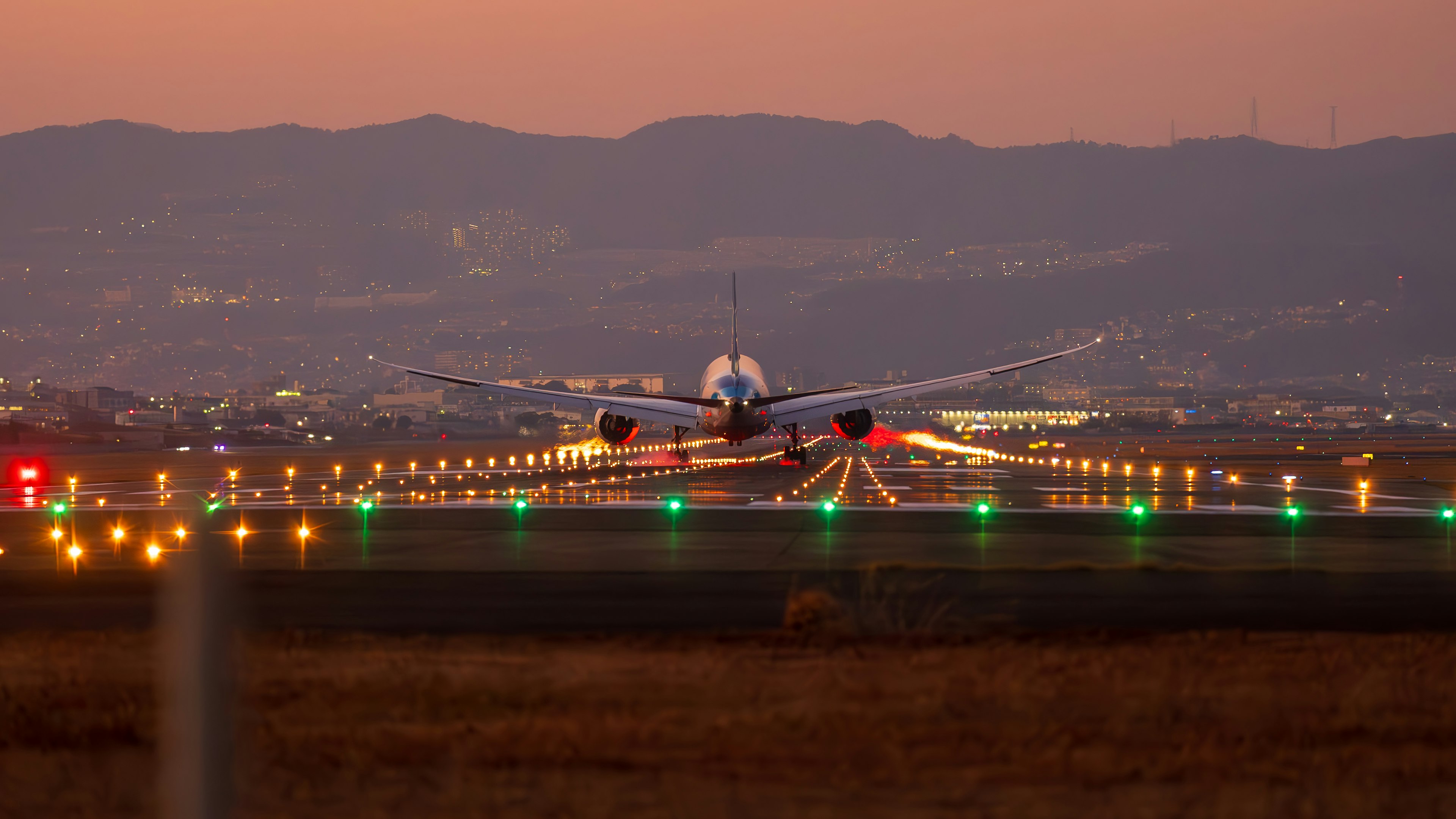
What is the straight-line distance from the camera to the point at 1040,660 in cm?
1307

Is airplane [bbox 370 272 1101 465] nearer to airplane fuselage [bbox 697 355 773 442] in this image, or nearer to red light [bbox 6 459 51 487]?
airplane fuselage [bbox 697 355 773 442]

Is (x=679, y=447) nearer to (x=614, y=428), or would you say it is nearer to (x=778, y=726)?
(x=614, y=428)

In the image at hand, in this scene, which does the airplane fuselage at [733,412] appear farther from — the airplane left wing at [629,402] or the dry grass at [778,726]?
the dry grass at [778,726]

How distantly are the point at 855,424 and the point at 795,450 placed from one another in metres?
5.63

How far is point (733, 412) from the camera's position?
63.1 meters

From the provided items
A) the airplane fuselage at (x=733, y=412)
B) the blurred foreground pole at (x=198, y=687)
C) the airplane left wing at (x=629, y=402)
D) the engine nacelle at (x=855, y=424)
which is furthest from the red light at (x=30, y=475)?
the blurred foreground pole at (x=198, y=687)

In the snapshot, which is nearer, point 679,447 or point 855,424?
point 855,424

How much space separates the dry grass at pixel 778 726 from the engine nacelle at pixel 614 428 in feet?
173

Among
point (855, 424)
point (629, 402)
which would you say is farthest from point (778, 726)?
point (629, 402)

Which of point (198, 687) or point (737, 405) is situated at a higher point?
point (737, 405)

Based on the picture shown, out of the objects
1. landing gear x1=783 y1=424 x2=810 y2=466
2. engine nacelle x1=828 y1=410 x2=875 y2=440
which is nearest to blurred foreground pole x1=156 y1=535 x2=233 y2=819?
engine nacelle x1=828 y1=410 x2=875 y2=440

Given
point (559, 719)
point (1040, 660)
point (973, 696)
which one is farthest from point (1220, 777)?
point (559, 719)

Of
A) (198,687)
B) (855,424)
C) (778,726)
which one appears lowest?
(778,726)

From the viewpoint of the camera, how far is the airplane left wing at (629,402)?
64.5 meters
